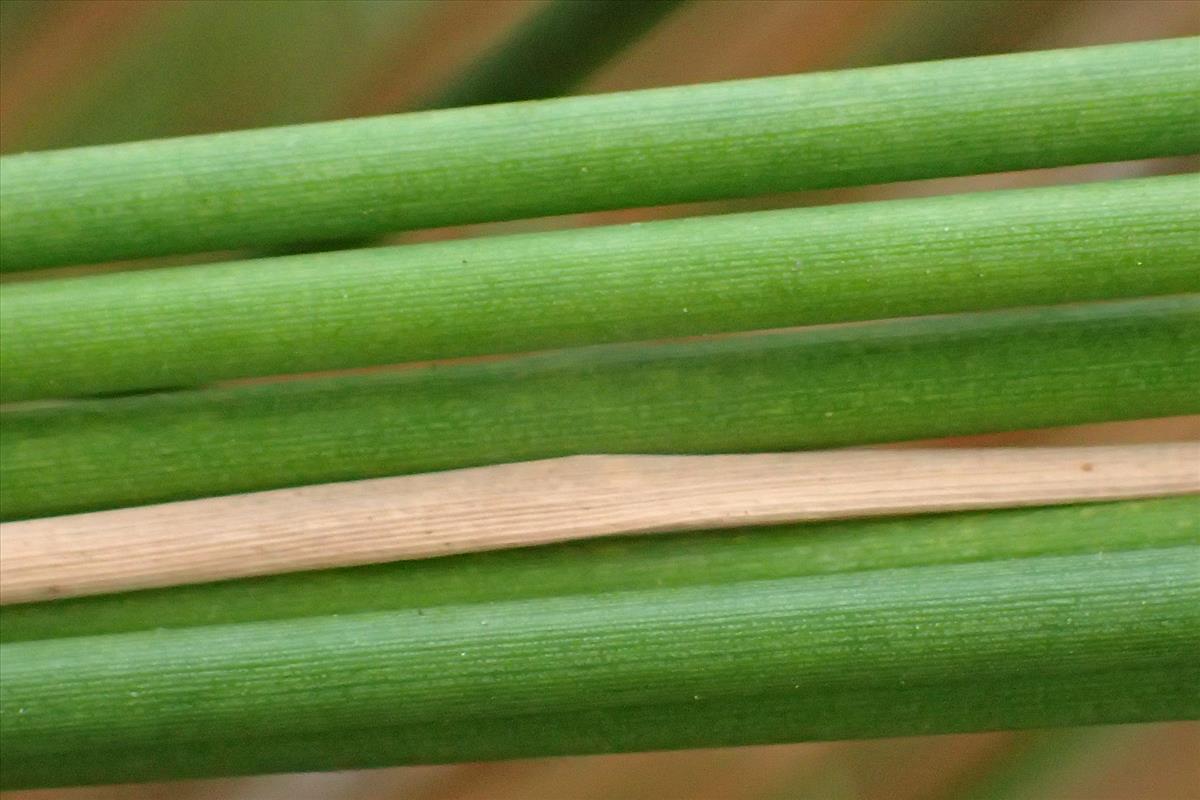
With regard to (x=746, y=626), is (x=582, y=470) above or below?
Answer: above

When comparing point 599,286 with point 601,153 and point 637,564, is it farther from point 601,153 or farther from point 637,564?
point 637,564

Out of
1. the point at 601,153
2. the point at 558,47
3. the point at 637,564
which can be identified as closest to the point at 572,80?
the point at 558,47

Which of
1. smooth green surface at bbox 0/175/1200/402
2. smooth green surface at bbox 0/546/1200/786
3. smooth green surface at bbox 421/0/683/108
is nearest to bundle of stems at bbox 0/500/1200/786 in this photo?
smooth green surface at bbox 0/546/1200/786

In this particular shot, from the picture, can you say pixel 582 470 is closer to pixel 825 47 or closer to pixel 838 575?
pixel 838 575

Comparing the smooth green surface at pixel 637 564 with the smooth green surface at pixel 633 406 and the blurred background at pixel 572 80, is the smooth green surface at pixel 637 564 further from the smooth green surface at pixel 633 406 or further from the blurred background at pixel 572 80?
the blurred background at pixel 572 80

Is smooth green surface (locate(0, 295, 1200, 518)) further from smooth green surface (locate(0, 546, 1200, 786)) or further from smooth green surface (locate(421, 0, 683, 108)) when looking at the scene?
smooth green surface (locate(421, 0, 683, 108))

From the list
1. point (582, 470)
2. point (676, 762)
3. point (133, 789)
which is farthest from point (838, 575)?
point (133, 789)
